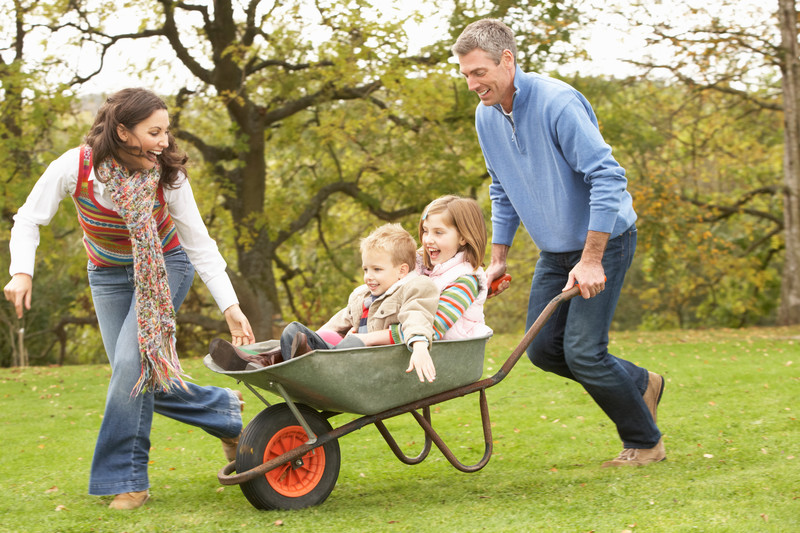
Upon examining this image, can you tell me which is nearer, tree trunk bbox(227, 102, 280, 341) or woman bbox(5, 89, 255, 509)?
woman bbox(5, 89, 255, 509)

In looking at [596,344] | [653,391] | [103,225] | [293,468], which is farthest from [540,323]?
[103,225]

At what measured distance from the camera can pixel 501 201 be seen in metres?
3.61

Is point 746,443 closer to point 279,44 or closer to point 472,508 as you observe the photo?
point 472,508

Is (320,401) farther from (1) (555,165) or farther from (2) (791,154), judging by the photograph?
(2) (791,154)

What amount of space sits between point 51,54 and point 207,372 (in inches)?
236

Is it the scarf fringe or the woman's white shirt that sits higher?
the woman's white shirt

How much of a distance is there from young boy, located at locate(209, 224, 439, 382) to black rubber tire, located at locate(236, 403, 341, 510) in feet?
0.76

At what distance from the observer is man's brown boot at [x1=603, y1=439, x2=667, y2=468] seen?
11.2 ft

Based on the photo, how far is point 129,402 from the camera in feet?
9.65

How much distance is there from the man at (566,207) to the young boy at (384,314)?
56cm

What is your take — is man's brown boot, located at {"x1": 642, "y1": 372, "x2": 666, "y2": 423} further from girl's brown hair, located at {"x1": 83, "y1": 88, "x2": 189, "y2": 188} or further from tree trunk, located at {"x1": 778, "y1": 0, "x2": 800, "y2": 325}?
tree trunk, located at {"x1": 778, "y1": 0, "x2": 800, "y2": 325}

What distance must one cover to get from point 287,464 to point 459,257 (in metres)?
0.99

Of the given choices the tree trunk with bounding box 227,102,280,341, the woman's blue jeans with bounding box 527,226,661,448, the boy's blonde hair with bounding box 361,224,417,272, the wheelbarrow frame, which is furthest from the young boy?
the tree trunk with bounding box 227,102,280,341

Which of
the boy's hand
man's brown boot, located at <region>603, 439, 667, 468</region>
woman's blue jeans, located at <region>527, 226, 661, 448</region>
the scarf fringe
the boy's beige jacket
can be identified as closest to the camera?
the boy's hand
